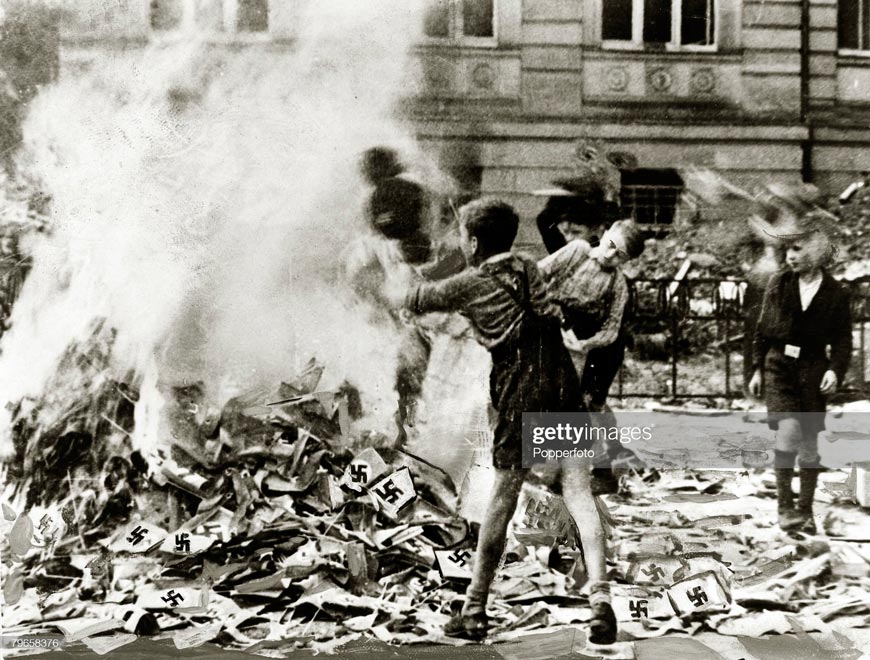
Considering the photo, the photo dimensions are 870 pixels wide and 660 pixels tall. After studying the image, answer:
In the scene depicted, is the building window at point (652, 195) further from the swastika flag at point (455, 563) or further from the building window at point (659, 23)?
the swastika flag at point (455, 563)

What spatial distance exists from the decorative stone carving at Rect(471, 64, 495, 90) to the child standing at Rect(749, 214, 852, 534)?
2235mm

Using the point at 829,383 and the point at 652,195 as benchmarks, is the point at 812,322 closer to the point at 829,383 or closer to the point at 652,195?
the point at 829,383

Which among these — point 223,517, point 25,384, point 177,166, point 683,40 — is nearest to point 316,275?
point 177,166

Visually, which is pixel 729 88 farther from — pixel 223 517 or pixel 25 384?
pixel 25 384

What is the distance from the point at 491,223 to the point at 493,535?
6.68ft

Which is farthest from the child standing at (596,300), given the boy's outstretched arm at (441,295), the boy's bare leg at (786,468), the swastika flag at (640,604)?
the boy's bare leg at (786,468)

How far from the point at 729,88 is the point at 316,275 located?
301 centimetres

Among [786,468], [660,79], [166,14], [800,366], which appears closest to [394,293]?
[660,79]

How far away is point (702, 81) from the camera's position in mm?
5961

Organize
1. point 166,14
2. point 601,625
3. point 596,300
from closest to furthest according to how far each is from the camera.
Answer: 1. point 601,625
2. point 596,300
3. point 166,14

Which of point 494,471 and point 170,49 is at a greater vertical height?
point 170,49

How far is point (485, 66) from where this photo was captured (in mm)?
5910

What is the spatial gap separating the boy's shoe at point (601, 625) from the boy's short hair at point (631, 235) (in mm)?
2293

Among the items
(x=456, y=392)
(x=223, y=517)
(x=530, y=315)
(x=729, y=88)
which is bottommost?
(x=223, y=517)
